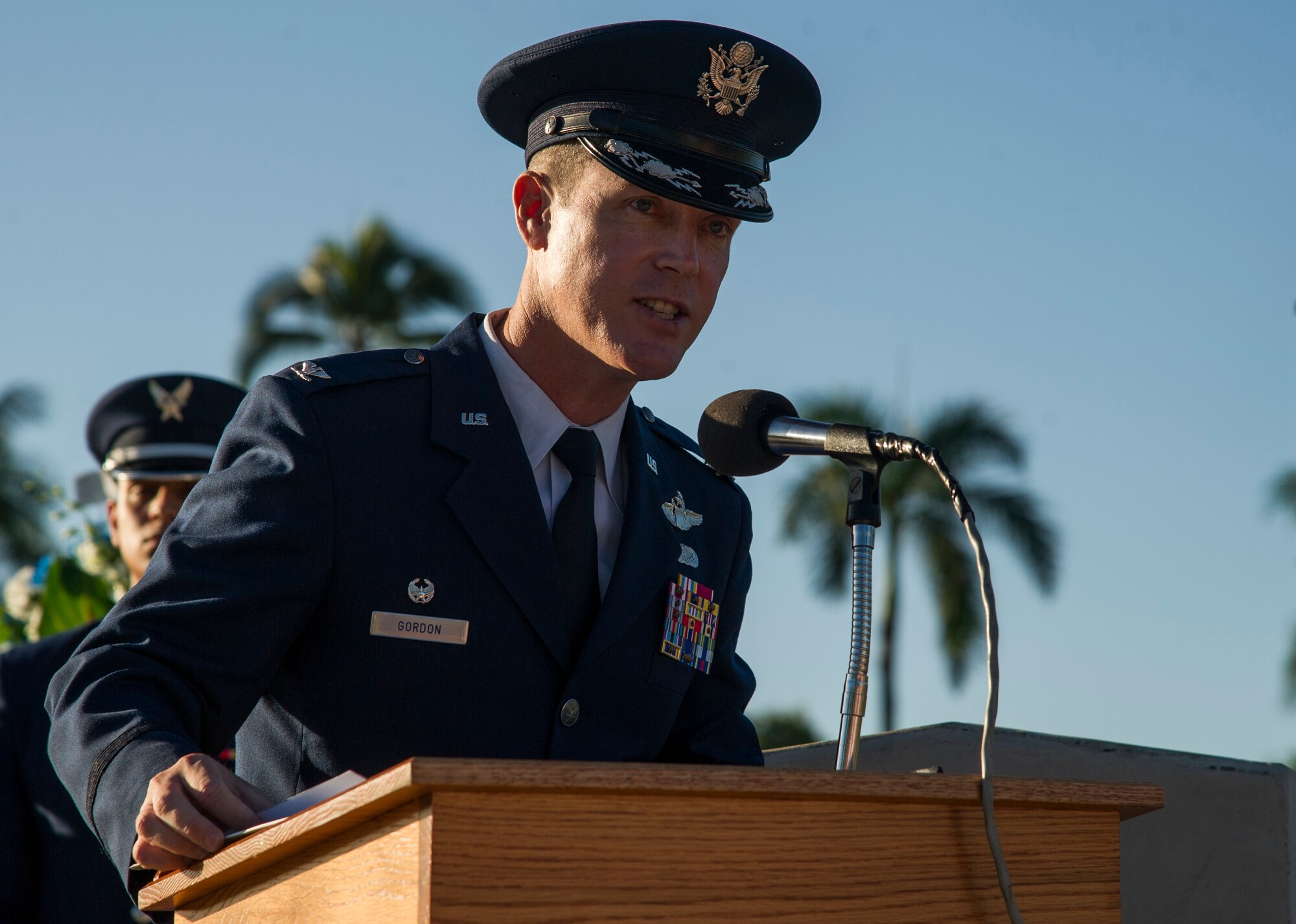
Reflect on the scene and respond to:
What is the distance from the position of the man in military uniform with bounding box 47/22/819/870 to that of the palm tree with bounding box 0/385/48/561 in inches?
1254

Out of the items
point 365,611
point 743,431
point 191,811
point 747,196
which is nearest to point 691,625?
point 743,431

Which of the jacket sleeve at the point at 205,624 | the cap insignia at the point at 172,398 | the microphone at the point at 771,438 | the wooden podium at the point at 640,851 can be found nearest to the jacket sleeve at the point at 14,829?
the cap insignia at the point at 172,398

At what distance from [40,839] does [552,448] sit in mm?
2198

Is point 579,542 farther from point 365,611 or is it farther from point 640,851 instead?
point 640,851

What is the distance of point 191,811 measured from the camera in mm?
1705

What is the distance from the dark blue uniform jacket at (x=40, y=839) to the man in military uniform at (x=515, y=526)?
1.66 m

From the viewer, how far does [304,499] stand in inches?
89.1

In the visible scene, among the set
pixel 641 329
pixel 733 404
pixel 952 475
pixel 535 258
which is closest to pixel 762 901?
pixel 952 475

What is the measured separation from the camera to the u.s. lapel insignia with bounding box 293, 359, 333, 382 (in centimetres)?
246

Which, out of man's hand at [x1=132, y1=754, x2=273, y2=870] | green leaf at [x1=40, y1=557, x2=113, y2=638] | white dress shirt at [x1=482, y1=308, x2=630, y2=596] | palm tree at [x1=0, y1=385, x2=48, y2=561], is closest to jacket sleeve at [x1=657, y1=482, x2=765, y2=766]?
white dress shirt at [x1=482, y1=308, x2=630, y2=596]

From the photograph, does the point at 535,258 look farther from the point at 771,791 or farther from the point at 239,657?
the point at 771,791

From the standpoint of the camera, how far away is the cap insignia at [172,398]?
4.66 metres

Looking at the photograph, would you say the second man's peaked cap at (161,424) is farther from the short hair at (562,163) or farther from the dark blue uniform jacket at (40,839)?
the short hair at (562,163)

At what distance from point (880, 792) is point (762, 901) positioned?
0.19 metres
